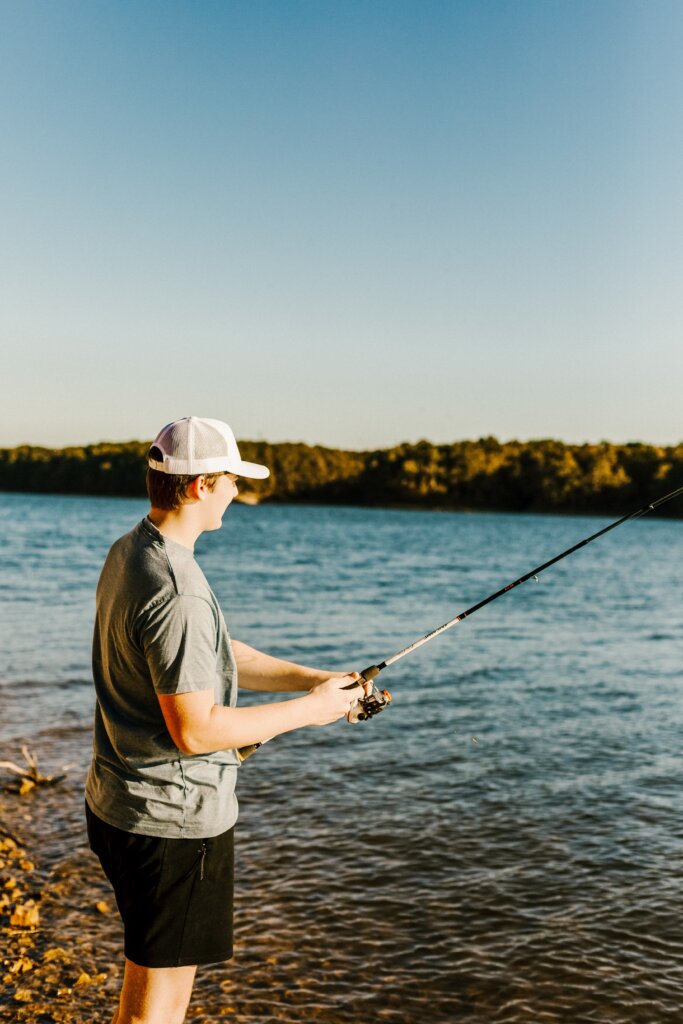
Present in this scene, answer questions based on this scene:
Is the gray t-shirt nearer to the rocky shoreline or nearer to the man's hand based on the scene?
the man's hand

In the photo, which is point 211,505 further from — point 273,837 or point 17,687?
point 17,687

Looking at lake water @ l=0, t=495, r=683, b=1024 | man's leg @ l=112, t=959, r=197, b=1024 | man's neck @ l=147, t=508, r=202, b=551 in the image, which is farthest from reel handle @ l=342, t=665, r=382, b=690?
lake water @ l=0, t=495, r=683, b=1024

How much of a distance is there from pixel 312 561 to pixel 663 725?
93.7 ft

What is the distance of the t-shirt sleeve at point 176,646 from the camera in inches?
90.8

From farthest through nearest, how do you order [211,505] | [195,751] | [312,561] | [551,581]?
[312,561], [551,581], [211,505], [195,751]

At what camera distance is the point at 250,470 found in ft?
9.00

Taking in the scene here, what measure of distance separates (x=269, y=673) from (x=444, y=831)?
4.47 meters

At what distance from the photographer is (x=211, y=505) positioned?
261 cm

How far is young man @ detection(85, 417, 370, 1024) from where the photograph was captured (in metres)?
2.38

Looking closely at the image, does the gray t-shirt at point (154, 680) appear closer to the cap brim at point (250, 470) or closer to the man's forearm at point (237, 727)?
the man's forearm at point (237, 727)

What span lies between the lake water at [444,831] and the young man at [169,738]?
7.08 feet

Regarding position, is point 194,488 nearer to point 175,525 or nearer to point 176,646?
point 175,525

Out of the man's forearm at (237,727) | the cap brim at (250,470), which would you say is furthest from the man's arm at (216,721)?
the cap brim at (250,470)

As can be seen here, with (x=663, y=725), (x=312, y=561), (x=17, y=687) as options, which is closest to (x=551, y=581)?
(x=312, y=561)
